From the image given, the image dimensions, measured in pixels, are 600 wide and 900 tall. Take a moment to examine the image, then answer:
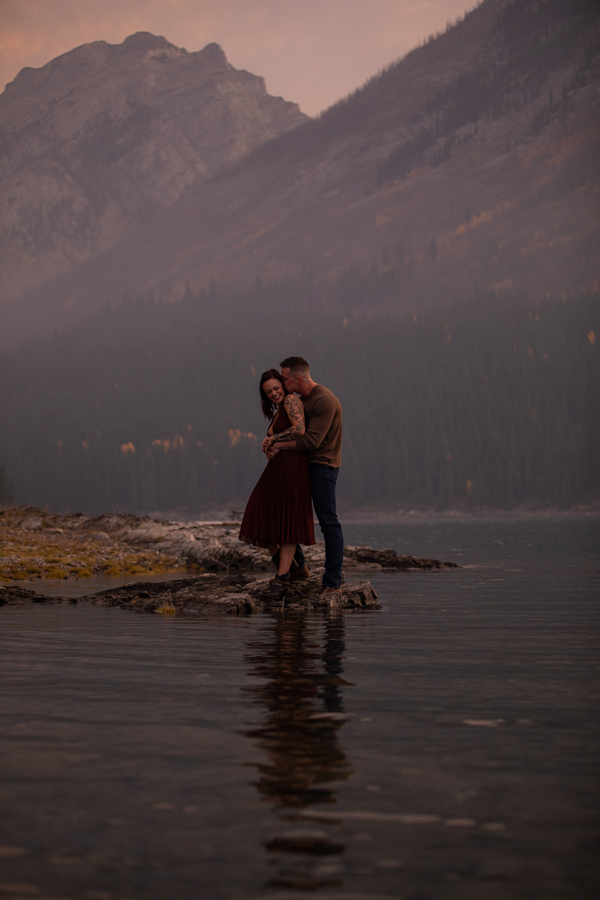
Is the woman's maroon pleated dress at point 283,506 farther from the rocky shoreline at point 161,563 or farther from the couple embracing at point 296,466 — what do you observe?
the rocky shoreline at point 161,563

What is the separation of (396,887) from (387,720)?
2646 mm

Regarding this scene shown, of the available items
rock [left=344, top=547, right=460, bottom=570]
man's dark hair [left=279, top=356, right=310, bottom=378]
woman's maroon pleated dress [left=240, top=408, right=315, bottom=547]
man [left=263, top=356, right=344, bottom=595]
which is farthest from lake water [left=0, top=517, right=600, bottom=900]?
rock [left=344, top=547, right=460, bottom=570]

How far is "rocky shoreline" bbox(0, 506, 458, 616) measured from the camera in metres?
14.7

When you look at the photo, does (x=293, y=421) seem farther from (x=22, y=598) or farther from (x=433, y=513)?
(x=433, y=513)

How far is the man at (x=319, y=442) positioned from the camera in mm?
13758

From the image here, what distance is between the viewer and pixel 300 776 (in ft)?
16.6

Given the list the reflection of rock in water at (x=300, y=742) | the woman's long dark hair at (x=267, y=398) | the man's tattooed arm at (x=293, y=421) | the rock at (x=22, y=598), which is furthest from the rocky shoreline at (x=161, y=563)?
the reflection of rock in water at (x=300, y=742)

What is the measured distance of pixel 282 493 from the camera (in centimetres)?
1391

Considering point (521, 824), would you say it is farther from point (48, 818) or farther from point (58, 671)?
point (58, 671)

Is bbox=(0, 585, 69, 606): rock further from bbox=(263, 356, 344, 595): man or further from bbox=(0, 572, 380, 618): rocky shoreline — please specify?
bbox=(263, 356, 344, 595): man

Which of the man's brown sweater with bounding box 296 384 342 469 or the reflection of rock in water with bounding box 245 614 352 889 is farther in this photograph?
the man's brown sweater with bounding box 296 384 342 469

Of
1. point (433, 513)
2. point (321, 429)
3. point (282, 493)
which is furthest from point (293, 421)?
point (433, 513)

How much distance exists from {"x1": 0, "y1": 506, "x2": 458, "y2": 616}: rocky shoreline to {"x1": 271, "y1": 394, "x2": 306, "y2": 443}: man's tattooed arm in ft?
7.73

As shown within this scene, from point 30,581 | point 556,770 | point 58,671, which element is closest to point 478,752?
point 556,770
